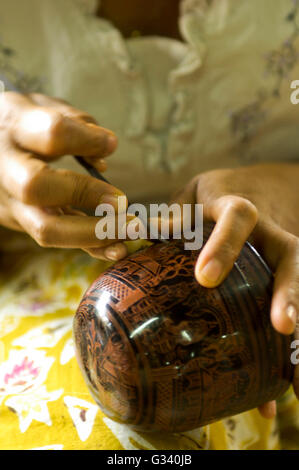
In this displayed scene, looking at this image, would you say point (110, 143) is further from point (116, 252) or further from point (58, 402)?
point (58, 402)

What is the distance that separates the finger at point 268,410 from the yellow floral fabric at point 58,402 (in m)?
0.04

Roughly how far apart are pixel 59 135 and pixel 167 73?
513mm

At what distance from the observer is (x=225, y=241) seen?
0.62 metres

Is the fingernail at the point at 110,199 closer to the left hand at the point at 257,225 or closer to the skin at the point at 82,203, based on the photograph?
the skin at the point at 82,203

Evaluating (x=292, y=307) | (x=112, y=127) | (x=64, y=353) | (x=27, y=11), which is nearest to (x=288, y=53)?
(x=112, y=127)

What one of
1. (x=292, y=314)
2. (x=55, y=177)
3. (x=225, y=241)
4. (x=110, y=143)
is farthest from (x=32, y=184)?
(x=292, y=314)

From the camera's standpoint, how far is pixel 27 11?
1031mm

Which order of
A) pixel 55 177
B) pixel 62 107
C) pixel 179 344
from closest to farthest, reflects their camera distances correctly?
1. pixel 179 344
2. pixel 55 177
3. pixel 62 107

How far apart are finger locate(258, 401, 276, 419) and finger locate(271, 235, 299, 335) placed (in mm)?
195

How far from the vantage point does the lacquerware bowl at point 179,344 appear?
57 cm

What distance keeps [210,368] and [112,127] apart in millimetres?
692

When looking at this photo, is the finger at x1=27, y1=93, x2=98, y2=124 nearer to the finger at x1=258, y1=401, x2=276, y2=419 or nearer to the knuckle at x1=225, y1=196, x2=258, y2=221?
the knuckle at x1=225, y1=196, x2=258, y2=221

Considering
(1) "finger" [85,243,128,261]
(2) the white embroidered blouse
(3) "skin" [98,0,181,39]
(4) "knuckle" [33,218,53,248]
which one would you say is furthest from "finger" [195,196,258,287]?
(3) "skin" [98,0,181,39]
